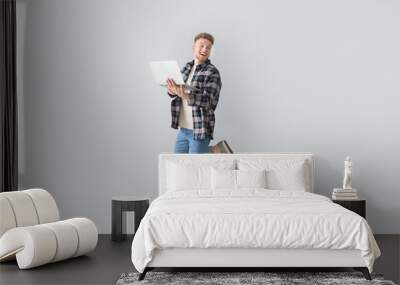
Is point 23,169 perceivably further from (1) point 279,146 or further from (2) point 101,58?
(1) point 279,146

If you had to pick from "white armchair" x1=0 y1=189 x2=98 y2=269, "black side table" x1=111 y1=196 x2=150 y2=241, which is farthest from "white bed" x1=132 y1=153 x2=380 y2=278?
"black side table" x1=111 y1=196 x2=150 y2=241

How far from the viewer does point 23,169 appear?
7031 mm

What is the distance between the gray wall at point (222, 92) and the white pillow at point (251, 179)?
99 centimetres

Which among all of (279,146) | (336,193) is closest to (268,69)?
(279,146)

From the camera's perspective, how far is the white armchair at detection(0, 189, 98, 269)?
496 centimetres

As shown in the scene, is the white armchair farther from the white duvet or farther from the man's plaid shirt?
the man's plaid shirt

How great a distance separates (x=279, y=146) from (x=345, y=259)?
2469 millimetres

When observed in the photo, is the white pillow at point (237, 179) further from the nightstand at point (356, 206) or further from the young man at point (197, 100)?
the nightstand at point (356, 206)

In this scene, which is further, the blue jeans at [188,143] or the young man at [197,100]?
the blue jeans at [188,143]

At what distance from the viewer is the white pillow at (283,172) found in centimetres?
605

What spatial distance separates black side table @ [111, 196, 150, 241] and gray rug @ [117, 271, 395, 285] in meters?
1.44

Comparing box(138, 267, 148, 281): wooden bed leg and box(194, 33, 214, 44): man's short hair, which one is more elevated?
box(194, 33, 214, 44): man's short hair

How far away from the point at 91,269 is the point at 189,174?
141 centimetres

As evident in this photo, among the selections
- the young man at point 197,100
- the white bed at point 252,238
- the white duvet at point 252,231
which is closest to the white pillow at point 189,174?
the young man at point 197,100
